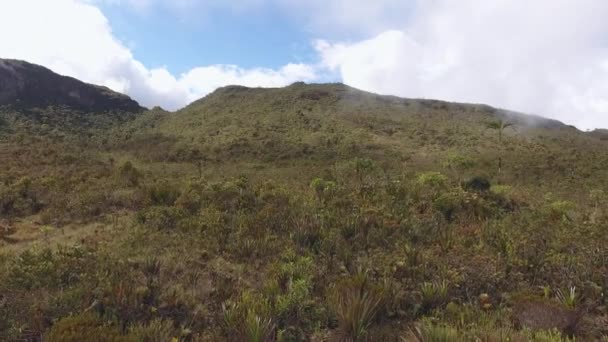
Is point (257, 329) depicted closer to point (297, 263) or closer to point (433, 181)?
point (297, 263)

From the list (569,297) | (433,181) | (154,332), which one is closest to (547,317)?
(569,297)

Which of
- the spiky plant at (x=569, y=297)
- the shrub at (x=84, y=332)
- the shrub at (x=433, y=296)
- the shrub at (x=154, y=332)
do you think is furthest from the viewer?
the shrub at (x=433, y=296)

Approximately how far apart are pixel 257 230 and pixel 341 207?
307 centimetres

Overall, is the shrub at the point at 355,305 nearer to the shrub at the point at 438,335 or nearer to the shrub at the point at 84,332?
the shrub at the point at 438,335

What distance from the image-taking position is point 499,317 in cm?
541

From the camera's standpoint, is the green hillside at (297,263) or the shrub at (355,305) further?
the green hillside at (297,263)

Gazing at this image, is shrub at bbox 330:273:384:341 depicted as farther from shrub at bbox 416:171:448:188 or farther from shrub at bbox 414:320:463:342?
shrub at bbox 416:171:448:188

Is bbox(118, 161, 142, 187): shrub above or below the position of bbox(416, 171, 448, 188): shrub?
below

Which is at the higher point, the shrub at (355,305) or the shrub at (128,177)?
the shrub at (128,177)

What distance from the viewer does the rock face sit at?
62062 millimetres

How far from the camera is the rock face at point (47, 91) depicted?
62.1 m

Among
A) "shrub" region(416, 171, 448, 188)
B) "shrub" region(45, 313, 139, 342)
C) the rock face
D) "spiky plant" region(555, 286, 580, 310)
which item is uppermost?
the rock face

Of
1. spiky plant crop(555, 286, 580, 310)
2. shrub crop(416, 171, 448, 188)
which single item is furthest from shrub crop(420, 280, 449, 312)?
shrub crop(416, 171, 448, 188)

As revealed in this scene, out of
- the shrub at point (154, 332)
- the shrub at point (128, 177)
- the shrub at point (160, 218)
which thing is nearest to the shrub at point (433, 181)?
the shrub at point (160, 218)
